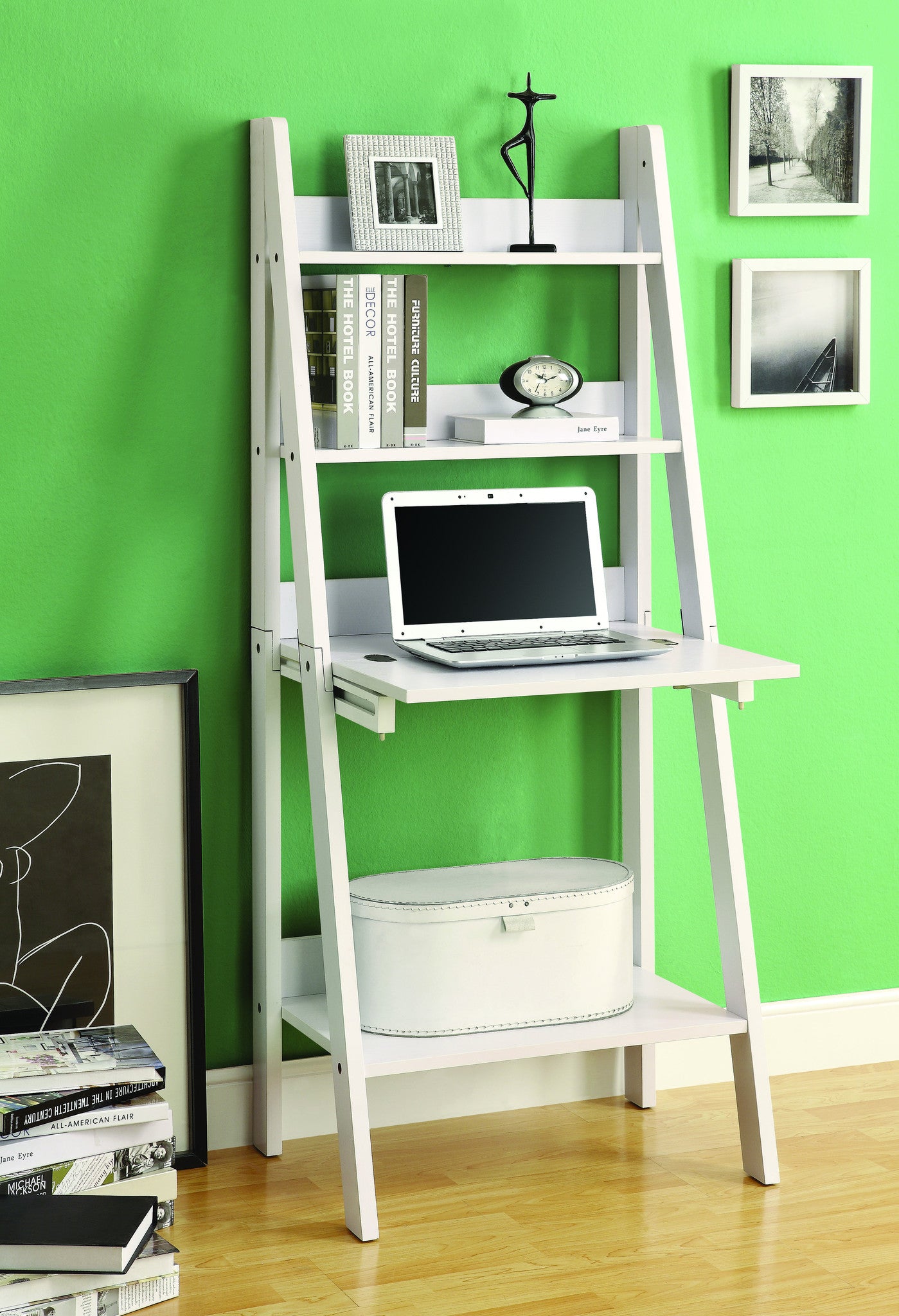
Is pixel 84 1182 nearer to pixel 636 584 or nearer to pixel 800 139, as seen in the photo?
pixel 636 584

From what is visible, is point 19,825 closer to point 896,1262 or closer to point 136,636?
point 136,636

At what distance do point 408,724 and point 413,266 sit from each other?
2.41 feet

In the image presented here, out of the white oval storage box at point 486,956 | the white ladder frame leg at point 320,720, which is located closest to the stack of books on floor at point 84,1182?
the white ladder frame leg at point 320,720

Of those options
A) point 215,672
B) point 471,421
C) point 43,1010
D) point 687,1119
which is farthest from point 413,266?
point 687,1119

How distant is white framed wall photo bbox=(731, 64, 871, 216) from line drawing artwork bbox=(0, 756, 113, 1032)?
1.43m

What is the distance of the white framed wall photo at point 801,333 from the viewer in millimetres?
2559

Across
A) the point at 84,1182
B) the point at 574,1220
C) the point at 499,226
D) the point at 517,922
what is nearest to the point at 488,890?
the point at 517,922

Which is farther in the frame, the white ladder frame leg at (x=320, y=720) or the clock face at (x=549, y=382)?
the clock face at (x=549, y=382)

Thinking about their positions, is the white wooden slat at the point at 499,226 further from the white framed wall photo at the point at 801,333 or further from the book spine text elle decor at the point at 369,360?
the white framed wall photo at the point at 801,333

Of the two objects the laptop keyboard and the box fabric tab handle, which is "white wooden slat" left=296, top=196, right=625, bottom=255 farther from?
the box fabric tab handle

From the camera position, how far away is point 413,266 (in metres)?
2.41

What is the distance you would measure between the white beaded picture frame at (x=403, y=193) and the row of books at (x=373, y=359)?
0.33 ft

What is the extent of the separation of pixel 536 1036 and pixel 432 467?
908 mm

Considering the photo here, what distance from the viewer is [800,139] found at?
101 inches
